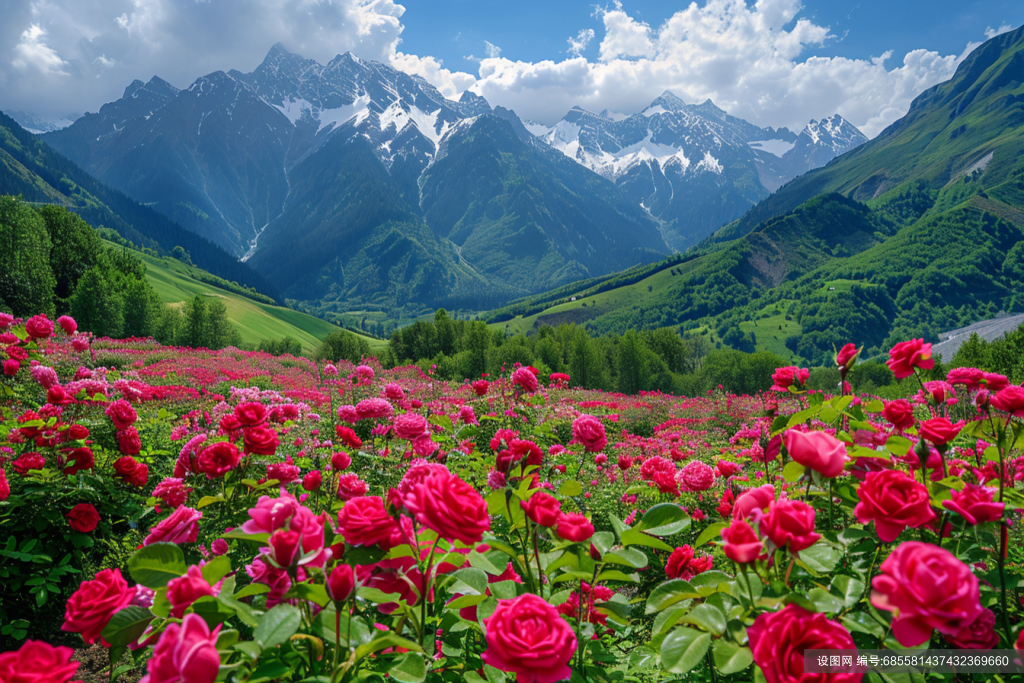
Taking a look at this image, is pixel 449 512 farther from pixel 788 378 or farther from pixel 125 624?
pixel 788 378

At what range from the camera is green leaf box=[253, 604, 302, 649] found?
1.15 m

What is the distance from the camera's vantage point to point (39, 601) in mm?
3443

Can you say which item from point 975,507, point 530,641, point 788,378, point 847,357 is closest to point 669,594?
point 530,641

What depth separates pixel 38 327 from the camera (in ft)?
17.1

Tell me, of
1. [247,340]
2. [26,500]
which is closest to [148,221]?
[247,340]

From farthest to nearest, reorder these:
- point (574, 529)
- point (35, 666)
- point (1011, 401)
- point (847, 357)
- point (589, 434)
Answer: point (589, 434)
point (847, 357)
point (1011, 401)
point (574, 529)
point (35, 666)

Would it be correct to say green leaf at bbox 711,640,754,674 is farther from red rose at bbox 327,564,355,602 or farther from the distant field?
the distant field

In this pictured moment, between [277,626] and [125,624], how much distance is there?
483 millimetres

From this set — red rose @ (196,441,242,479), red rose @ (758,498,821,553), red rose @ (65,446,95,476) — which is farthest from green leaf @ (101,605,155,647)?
red rose @ (65,446,95,476)

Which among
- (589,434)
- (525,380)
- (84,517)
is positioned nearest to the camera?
(589,434)

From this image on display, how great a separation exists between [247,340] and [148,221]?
176 metres

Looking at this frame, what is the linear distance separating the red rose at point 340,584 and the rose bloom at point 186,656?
11.1 inches

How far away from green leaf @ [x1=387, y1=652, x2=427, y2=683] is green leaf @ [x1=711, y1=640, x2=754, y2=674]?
849 millimetres

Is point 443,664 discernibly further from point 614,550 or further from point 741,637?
point 741,637
